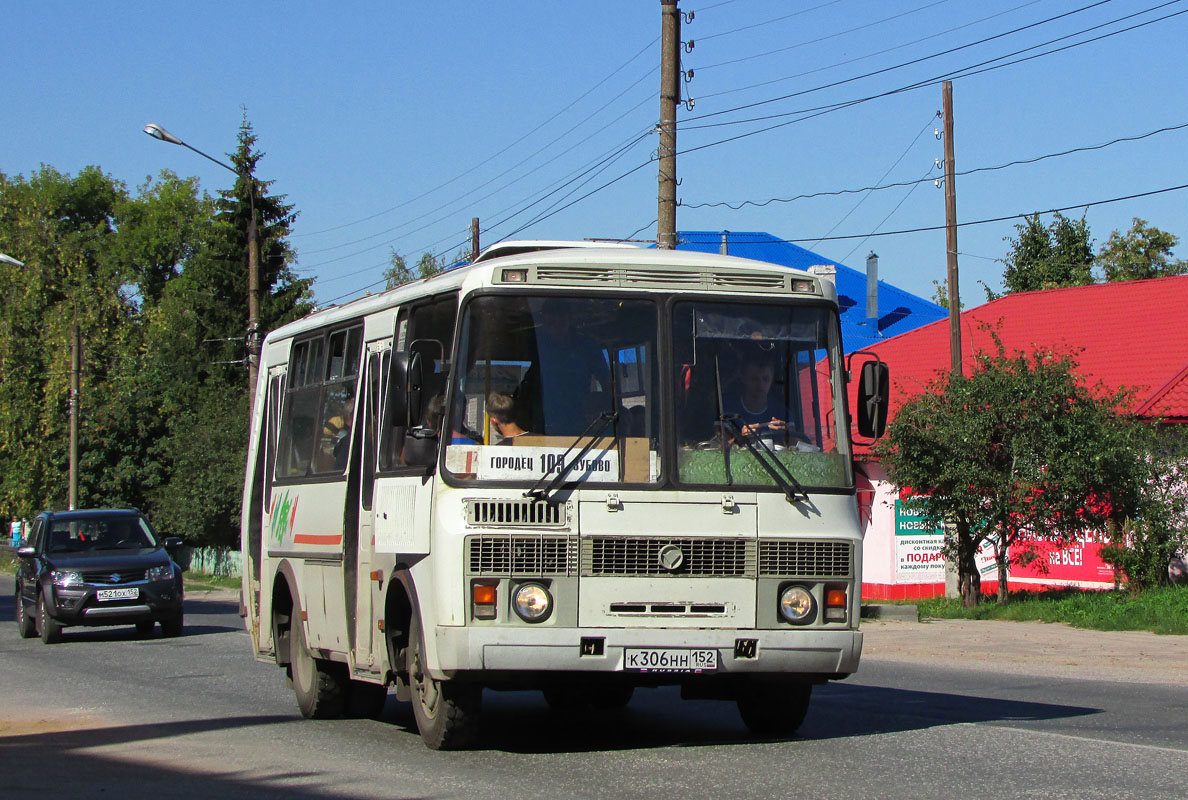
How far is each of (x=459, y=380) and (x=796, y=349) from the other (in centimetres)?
205

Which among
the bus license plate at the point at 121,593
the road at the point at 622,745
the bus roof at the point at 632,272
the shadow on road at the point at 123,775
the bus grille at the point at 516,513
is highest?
the bus roof at the point at 632,272

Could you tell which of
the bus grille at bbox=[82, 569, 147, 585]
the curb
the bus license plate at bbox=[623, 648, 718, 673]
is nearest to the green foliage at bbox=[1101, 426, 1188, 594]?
the curb

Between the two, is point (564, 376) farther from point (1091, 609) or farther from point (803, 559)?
point (1091, 609)

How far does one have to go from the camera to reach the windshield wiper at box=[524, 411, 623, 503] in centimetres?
920

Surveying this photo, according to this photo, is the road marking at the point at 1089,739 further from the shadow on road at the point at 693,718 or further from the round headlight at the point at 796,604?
the round headlight at the point at 796,604

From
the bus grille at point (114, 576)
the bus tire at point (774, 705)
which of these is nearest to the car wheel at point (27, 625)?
the bus grille at point (114, 576)

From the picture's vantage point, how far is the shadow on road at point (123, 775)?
8.59m

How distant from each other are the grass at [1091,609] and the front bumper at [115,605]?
480 inches

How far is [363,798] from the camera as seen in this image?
812cm

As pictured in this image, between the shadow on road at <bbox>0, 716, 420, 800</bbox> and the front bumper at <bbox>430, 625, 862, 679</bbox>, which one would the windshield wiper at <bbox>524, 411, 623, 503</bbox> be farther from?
the shadow on road at <bbox>0, 716, 420, 800</bbox>

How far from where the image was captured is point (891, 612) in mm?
27453

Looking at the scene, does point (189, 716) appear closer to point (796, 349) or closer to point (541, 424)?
point (541, 424)

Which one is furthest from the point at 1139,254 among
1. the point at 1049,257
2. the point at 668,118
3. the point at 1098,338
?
the point at 668,118

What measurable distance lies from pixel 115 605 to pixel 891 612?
1255 centimetres
